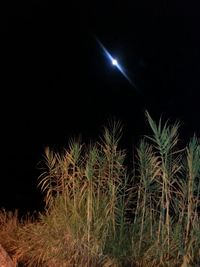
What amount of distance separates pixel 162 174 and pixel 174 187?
251mm

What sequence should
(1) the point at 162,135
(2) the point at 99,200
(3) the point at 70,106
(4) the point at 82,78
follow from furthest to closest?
(4) the point at 82,78
(3) the point at 70,106
(2) the point at 99,200
(1) the point at 162,135

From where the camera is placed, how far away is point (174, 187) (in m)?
7.51

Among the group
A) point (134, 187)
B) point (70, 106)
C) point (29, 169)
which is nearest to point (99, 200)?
point (134, 187)

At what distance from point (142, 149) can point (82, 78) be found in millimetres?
10606

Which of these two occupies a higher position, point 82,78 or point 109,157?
point 82,78

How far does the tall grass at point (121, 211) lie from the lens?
7227 mm

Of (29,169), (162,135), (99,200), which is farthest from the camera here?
(29,169)

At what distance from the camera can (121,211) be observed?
25.6 ft

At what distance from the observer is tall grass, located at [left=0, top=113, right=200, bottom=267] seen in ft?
23.7

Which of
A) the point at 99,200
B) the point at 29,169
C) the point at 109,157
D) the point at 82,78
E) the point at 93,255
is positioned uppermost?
the point at 82,78

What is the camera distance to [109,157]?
8.02 metres

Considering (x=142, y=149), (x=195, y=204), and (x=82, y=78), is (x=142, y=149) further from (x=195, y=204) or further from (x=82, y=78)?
(x=82, y=78)

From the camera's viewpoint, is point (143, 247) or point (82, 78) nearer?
point (143, 247)

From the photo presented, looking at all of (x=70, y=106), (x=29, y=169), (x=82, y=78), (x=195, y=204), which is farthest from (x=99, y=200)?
(x=82, y=78)
